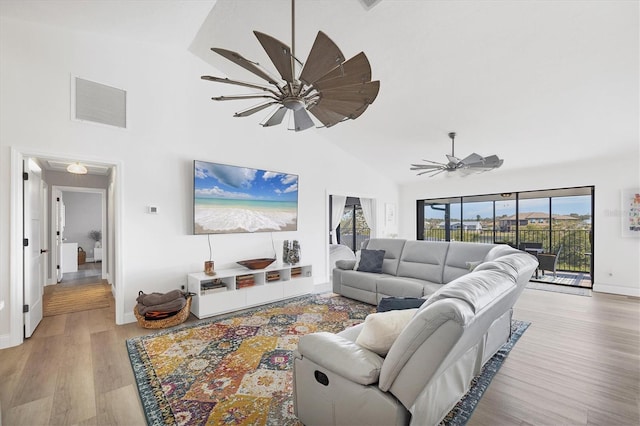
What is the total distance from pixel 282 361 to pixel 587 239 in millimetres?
7074

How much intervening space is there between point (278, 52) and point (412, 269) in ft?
11.9

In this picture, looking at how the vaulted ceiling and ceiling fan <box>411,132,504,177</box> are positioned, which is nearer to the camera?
the vaulted ceiling

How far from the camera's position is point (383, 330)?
156cm

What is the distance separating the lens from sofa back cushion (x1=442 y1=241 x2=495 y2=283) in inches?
153

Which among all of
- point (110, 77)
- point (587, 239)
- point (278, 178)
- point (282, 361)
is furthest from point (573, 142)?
point (110, 77)

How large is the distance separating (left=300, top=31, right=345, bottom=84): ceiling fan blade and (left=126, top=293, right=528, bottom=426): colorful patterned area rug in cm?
221

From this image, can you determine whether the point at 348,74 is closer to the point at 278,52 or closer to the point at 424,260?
the point at 278,52

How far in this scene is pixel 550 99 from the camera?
374 centimetres

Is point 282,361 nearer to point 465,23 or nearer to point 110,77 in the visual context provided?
point 465,23

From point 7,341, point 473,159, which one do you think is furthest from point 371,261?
point 7,341

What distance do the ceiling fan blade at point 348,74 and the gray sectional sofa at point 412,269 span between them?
9.15 feet

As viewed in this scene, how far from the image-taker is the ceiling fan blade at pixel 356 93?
74.3 inches

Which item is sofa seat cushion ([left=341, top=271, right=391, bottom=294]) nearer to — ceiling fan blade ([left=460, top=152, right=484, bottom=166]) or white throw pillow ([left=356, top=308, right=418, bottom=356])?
ceiling fan blade ([left=460, top=152, right=484, bottom=166])

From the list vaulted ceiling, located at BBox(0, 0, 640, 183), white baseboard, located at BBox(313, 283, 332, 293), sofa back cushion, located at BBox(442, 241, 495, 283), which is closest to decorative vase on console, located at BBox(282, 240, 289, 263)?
white baseboard, located at BBox(313, 283, 332, 293)
